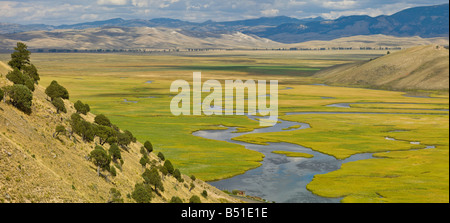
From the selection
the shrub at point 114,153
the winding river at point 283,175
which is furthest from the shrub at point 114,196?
the winding river at point 283,175

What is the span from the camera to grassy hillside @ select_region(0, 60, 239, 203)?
118ft

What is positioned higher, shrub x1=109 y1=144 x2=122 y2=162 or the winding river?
shrub x1=109 y1=144 x2=122 y2=162

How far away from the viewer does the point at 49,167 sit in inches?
1591

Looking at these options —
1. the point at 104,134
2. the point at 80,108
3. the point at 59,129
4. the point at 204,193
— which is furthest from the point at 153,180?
the point at 80,108

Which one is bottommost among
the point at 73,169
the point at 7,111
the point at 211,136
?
the point at 211,136

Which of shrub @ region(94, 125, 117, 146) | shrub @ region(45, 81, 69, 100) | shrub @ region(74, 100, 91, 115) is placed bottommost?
shrub @ region(94, 125, 117, 146)

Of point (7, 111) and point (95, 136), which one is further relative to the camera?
point (95, 136)

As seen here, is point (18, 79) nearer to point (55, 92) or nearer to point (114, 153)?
point (55, 92)

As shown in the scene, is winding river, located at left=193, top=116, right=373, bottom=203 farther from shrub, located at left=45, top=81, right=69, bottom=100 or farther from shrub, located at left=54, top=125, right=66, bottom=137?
shrub, located at left=54, top=125, right=66, bottom=137

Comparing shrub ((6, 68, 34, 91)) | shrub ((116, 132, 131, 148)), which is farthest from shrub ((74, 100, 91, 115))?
shrub ((116, 132, 131, 148))
